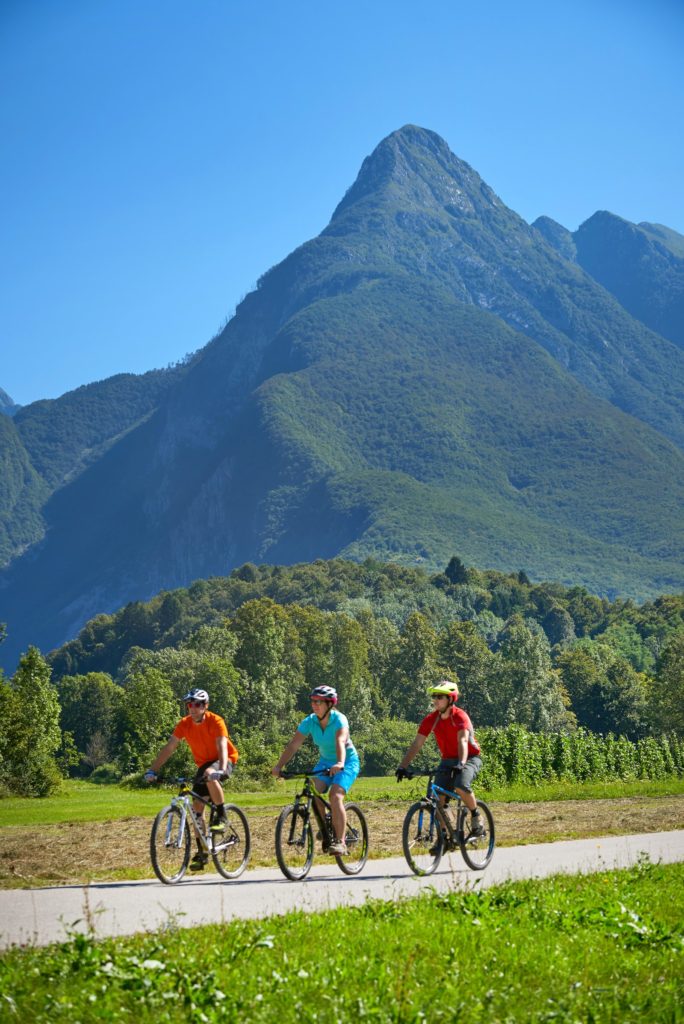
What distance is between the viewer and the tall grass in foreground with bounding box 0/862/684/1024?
26.1 ft

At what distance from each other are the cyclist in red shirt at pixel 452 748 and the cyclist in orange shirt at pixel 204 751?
2083 mm

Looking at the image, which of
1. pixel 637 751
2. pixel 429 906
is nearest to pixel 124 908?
pixel 429 906

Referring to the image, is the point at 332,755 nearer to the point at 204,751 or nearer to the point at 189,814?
the point at 204,751

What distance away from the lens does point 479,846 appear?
1578 cm

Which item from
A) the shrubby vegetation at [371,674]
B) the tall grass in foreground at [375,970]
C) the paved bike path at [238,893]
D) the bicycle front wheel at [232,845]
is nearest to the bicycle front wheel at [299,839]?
the paved bike path at [238,893]

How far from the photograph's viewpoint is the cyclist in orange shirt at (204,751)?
45.3 ft

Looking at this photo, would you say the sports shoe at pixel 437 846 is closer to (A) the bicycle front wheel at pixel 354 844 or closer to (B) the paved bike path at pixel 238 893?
(B) the paved bike path at pixel 238 893

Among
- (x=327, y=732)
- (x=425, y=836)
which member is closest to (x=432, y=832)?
(x=425, y=836)

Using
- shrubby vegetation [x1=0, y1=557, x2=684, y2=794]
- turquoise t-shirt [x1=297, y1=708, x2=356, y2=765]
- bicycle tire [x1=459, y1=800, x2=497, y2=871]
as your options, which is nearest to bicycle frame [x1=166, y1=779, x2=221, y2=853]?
turquoise t-shirt [x1=297, y1=708, x2=356, y2=765]

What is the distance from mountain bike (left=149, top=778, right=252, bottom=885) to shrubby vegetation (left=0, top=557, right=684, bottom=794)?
2421 centimetres

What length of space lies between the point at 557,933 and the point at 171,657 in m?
89.1

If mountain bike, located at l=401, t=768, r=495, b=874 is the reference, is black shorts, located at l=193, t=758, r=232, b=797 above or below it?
above

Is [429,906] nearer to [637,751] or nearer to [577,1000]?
[577,1000]

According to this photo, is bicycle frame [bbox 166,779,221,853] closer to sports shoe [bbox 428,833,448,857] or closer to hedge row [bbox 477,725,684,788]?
sports shoe [bbox 428,833,448,857]
